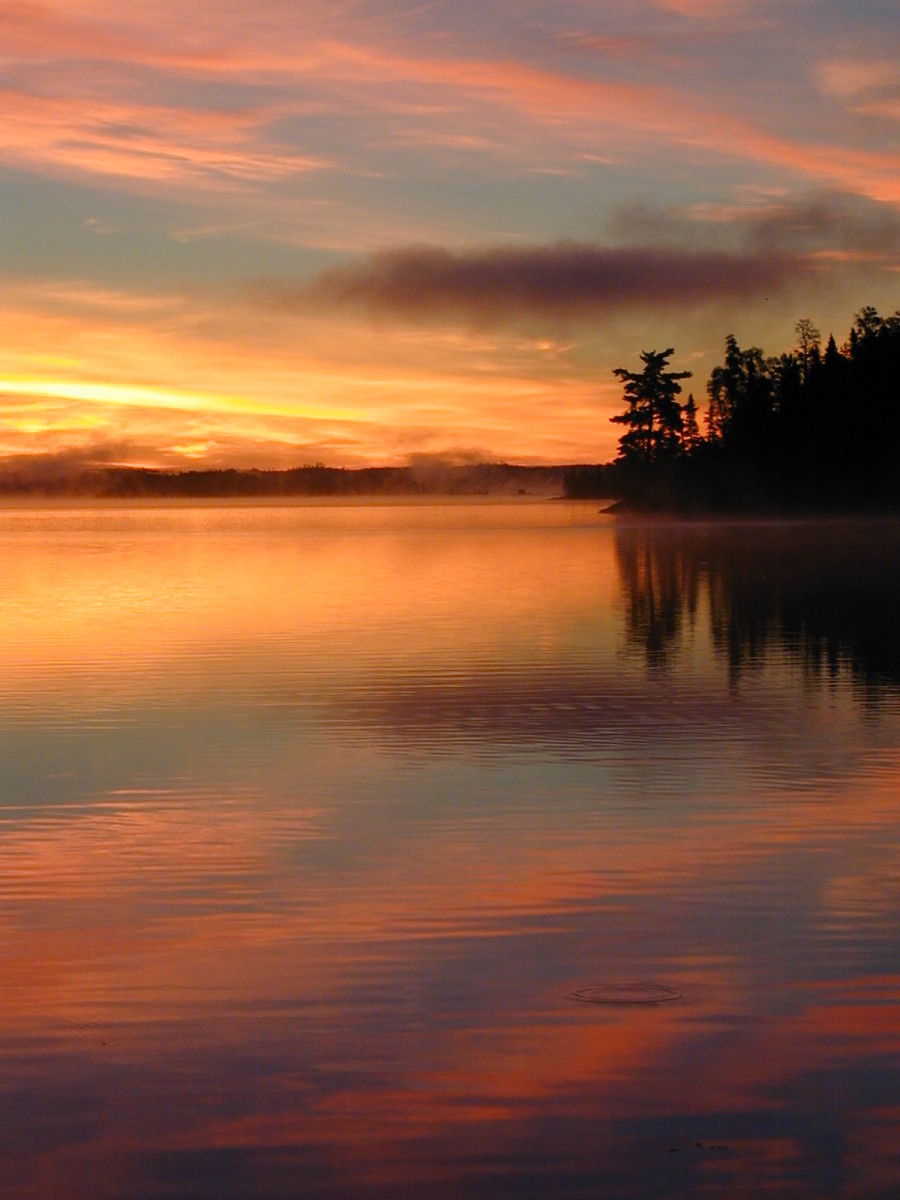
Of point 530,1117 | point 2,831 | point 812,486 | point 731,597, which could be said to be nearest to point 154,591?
point 731,597

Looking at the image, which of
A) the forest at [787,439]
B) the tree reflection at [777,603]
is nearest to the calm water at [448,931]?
the tree reflection at [777,603]

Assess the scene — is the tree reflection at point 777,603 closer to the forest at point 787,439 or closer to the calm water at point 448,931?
the calm water at point 448,931

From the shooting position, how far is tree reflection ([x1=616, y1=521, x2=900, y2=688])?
32031 mm

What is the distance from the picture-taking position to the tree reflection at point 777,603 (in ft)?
105

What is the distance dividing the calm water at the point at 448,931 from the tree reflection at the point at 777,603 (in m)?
2.76

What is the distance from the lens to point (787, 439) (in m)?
176

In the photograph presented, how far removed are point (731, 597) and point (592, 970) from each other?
39172 millimetres

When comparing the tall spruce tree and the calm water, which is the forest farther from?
the calm water

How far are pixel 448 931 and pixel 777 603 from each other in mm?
35663

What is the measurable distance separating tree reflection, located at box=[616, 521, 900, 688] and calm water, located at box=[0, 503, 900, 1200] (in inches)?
108

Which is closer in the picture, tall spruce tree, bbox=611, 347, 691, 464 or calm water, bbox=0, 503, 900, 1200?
calm water, bbox=0, 503, 900, 1200

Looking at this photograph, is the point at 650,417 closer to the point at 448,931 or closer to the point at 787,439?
the point at 787,439

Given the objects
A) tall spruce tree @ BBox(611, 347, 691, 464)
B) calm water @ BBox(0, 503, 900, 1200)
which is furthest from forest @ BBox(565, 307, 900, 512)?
calm water @ BBox(0, 503, 900, 1200)

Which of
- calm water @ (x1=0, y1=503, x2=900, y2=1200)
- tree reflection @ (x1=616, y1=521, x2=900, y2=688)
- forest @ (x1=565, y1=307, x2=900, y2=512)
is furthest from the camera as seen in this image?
forest @ (x1=565, y1=307, x2=900, y2=512)
